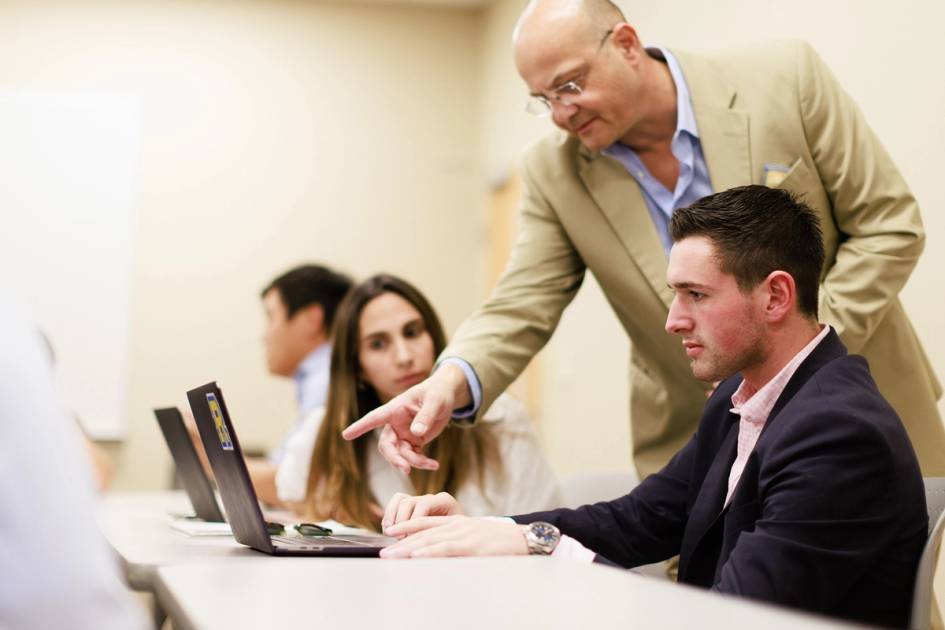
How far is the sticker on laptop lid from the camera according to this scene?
5.02 feet

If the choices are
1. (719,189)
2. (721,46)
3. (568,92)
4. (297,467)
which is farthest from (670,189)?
(721,46)

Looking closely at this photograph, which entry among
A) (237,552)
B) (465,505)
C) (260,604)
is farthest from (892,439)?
(465,505)

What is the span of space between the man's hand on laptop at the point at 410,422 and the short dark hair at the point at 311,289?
195 cm

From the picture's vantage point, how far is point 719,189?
2.00m

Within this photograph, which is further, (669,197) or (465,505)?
(465,505)

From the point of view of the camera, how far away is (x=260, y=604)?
100cm

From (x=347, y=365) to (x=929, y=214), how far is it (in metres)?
1.43

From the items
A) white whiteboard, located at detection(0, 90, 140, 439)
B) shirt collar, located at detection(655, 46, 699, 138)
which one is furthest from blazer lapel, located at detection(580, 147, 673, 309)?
white whiteboard, located at detection(0, 90, 140, 439)

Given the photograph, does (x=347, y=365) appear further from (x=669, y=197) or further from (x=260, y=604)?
(x=260, y=604)

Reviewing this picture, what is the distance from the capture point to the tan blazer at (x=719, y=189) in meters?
1.91

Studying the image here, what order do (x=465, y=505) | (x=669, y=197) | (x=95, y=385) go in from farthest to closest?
1. (x=95, y=385)
2. (x=465, y=505)
3. (x=669, y=197)

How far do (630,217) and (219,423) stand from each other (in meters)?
0.92

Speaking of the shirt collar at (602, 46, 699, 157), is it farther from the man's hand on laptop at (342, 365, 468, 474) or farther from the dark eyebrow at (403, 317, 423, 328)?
the dark eyebrow at (403, 317, 423, 328)

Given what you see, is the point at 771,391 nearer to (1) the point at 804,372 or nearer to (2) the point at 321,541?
(1) the point at 804,372
